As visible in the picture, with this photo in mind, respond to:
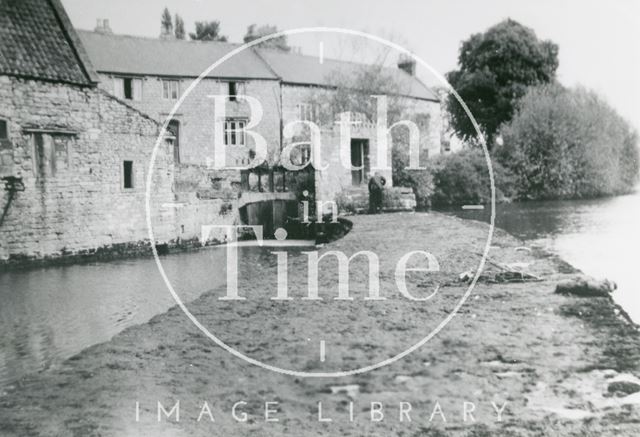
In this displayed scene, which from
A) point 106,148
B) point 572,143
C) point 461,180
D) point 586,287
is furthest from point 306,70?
point 586,287

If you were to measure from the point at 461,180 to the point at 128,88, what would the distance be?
11259mm

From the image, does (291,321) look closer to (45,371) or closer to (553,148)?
(45,371)

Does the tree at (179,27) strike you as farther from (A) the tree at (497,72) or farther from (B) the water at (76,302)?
(B) the water at (76,302)

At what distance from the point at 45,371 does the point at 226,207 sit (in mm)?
11810

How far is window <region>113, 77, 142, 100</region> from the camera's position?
1729 cm

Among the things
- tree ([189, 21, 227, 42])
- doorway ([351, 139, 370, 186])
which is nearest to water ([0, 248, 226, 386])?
tree ([189, 21, 227, 42])

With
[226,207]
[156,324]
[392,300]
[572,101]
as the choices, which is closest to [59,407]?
[156,324]

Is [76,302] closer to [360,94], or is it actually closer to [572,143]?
[572,143]

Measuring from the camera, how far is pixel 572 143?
10.1 metres

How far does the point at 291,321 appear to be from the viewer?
4871 mm

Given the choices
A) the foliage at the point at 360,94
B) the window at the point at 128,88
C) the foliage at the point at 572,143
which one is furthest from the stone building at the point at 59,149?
the foliage at the point at 360,94

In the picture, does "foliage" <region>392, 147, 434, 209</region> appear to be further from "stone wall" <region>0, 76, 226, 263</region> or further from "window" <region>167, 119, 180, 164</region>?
"stone wall" <region>0, 76, 226, 263</region>

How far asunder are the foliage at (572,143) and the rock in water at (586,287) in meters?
2.40

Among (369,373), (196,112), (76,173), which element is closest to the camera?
(369,373)
